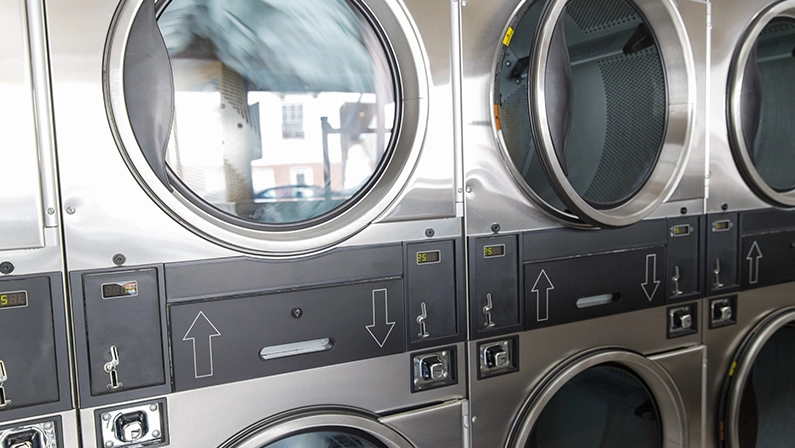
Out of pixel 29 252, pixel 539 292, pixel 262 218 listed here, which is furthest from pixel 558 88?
pixel 29 252

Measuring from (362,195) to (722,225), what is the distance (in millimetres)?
1422

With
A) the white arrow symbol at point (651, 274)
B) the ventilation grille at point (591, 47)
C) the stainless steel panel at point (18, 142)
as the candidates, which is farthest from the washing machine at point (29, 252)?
the white arrow symbol at point (651, 274)

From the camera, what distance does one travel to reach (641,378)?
196 cm

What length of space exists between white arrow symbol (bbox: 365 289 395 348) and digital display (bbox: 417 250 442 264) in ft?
0.44

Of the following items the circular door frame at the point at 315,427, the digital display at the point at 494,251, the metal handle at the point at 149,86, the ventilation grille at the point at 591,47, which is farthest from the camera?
the ventilation grille at the point at 591,47

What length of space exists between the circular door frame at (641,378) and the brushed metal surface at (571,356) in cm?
2

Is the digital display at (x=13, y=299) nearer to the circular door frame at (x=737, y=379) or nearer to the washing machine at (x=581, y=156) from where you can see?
the washing machine at (x=581, y=156)

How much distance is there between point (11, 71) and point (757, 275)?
8.10 feet

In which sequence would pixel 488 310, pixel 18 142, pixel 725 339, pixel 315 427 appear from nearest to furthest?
pixel 18 142 < pixel 315 427 < pixel 488 310 < pixel 725 339

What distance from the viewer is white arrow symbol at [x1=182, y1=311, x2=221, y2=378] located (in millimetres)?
1325

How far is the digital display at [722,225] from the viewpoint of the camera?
2.10 m

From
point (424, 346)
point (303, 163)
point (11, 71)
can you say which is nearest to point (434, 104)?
point (303, 163)

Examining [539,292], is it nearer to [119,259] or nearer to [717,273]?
[717,273]

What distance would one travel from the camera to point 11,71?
1.14 meters
